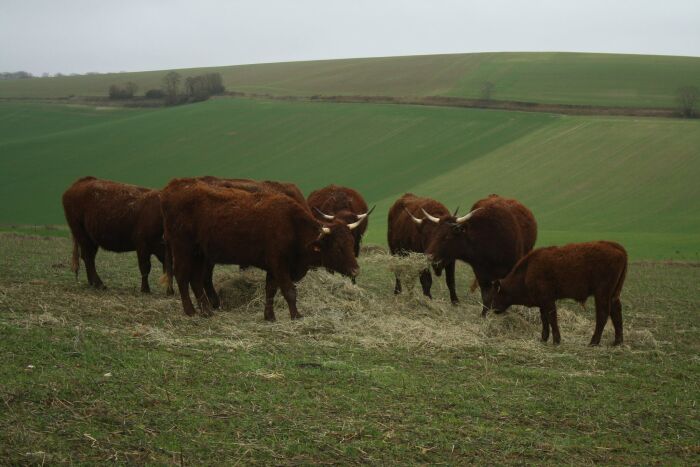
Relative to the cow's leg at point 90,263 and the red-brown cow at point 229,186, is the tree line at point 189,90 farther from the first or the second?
the cow's leg at point 90,263

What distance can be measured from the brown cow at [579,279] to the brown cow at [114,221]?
6635 mm

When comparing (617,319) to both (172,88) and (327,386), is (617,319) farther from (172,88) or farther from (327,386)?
(172,88)

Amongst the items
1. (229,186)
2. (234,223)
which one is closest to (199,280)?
(234,223)

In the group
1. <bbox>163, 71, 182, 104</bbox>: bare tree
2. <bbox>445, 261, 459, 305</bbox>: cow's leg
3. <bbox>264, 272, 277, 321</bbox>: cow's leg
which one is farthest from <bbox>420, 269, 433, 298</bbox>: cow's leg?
<bbox>163, 71, 182, 104</bbox>: bare tree

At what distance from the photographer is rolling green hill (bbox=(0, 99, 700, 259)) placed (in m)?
37.9

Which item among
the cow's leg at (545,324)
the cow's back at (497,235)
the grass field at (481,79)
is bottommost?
the cow's leg at (545,324)

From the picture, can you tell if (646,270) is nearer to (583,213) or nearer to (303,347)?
(583,213)

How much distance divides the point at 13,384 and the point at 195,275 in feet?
18.2

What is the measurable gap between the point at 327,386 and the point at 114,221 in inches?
311

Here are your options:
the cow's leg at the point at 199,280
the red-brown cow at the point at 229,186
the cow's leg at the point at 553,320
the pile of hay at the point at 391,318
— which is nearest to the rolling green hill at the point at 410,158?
the red-brown cow at the point at 229,186

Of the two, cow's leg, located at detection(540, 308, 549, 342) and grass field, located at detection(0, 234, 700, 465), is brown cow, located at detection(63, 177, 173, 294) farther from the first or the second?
cow's leg, located at detection(540, 308, 549, 342)

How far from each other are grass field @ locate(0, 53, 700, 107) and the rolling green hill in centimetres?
827

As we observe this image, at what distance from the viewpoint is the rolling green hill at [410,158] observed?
3791 cm

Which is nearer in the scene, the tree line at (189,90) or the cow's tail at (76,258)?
the cow's tail at (76,258)
